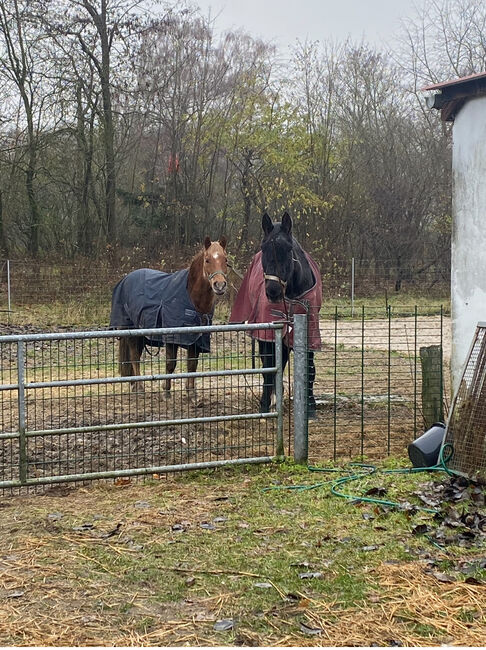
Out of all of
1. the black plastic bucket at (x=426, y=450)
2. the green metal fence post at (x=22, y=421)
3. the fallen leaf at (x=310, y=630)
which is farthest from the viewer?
the black plastic bucket at (x=426, y=450)

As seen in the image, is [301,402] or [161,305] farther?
[161,305]

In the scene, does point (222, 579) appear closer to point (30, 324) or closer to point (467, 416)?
point (467, 416)

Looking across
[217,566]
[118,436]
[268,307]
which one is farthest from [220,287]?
[217,566]

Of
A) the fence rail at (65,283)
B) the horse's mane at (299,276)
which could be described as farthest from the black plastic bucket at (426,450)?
the fence rail at (65,283)

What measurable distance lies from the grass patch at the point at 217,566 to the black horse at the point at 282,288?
231 centimetres

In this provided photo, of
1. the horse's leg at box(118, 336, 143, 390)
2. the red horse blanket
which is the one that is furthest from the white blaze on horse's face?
the horse's leg at box(118, 336, 143, 390)

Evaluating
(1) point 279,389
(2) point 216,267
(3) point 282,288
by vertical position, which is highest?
(2) point 216,267

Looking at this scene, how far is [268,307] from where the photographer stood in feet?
26.4

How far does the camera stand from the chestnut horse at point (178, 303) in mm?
8812

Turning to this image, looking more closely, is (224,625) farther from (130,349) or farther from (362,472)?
(130,349)

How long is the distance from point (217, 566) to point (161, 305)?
5596mm

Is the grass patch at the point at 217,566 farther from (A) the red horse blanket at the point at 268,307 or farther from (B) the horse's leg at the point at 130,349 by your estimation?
(B) the horse's leg at the point at 130,349

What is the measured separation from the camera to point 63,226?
77.6 ft

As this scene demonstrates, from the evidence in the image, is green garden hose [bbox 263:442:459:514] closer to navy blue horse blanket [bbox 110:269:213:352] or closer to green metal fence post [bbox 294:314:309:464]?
green metal fence post [bbox 294:314:309:464]
